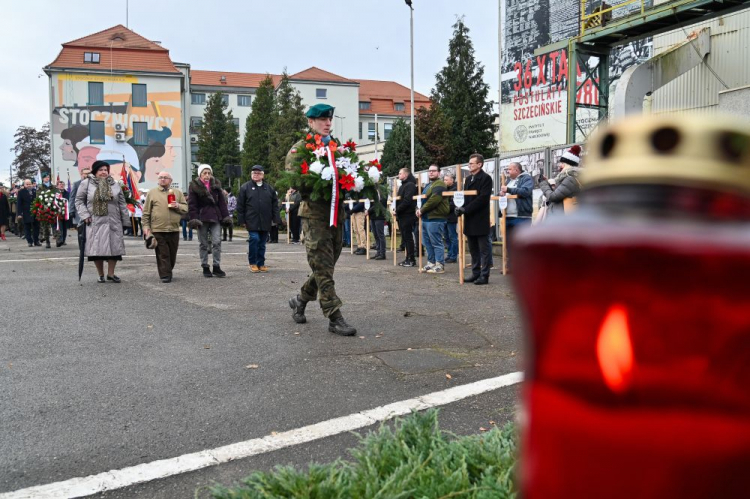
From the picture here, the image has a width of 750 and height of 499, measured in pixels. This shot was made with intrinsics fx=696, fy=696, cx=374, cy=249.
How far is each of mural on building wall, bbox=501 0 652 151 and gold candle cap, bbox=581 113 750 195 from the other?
3113 cm

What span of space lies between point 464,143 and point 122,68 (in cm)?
3530

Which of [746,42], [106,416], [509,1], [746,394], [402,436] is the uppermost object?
[509,1]

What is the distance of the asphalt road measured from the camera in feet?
12.5

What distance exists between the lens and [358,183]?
7340 mm

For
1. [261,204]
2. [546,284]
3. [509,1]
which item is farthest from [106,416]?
[509,1]

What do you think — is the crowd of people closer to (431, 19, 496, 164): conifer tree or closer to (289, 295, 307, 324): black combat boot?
(289, 295, 307, 324): black combat boot

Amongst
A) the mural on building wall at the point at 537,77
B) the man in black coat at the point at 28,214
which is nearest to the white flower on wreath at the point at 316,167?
the man in black coat at the point at 28,214

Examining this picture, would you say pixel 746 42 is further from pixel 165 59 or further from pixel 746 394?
pixel 165 59

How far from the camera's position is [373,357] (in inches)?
237

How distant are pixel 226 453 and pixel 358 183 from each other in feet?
13.5

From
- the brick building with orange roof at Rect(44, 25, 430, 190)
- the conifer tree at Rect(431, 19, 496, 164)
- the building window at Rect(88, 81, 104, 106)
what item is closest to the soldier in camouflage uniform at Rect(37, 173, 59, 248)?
the conifer tree at Rect(431, 19, 496, 164)

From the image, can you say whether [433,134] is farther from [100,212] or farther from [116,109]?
[116,109]

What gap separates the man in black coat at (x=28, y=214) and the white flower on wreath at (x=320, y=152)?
1869 centimetres

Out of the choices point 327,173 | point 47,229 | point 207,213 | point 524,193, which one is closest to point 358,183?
point 327,173
